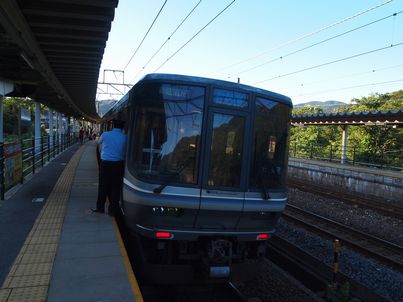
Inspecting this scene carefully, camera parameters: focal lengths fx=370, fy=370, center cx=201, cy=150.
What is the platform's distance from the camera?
372 cm

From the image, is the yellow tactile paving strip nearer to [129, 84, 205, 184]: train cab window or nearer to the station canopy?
[129, 84, 205, 184]: train cab window

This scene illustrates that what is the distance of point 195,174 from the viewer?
4566 mm

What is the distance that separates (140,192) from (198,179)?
722 millimetres

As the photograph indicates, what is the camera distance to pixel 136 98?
4.82 meters

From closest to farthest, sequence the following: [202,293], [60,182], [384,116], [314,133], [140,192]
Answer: [140,192]
[202,293]
[60,182]
[384,116]
[314,133]

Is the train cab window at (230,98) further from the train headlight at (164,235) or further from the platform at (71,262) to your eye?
the platform at (71,262)

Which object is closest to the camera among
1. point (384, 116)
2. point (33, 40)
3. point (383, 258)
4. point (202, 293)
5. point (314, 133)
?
point (202, 293)

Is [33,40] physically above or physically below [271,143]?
above

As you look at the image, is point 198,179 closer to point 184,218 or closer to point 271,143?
point 184,218

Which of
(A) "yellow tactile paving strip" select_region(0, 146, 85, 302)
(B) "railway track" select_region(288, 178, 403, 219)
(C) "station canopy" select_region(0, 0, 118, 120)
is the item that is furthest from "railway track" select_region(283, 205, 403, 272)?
(C) "station canopy" select_region(0, 0, 118, 120)

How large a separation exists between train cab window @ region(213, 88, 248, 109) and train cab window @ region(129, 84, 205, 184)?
0.19 meters

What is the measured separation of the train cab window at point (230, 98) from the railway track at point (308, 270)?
322cm

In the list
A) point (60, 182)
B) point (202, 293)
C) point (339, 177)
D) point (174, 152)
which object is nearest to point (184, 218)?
point (174, 152)

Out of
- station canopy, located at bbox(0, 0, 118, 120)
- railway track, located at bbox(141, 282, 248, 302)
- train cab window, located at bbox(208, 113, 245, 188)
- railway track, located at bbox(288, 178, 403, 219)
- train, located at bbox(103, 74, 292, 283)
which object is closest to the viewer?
train, located at bbox(103, 74, 292, 283)
